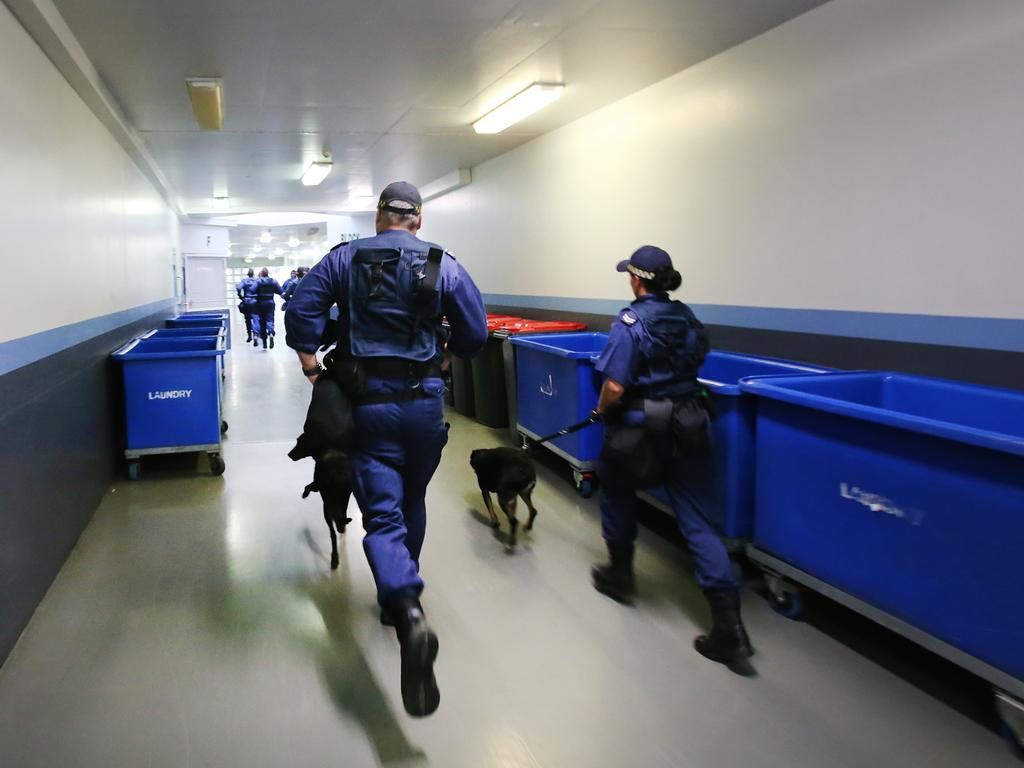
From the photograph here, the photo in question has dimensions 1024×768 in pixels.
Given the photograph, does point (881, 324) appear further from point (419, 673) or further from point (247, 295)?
point (247, 295)

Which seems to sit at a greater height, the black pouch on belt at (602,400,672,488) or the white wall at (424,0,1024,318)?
the white wall at (424,0,1024,318)

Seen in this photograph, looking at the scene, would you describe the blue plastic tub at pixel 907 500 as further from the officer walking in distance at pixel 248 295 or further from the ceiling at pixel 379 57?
the officer walking in distance at pixel 248 295

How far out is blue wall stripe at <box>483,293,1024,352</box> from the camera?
2840 mm

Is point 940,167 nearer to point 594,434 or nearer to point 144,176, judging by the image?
point 594,434

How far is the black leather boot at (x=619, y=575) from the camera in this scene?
10.2 feet

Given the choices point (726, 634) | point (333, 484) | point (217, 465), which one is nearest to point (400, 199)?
point (333, 484)

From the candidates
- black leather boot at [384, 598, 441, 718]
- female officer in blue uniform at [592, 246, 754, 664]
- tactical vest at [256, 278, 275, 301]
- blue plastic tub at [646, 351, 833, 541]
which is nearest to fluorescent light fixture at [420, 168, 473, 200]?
tactical vest at [256, 278, 275, 301]

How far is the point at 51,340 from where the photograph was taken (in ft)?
11.5

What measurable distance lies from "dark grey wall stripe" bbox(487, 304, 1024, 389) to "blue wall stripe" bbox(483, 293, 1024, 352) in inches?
1.1

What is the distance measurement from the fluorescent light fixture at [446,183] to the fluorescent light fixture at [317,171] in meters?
1.61

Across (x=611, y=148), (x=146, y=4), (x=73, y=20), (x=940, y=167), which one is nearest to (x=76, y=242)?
(x=73, y=20)

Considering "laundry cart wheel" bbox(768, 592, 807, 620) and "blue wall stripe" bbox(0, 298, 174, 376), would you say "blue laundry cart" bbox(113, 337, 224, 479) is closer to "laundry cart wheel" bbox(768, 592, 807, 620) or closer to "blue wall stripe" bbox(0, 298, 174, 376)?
"blue wall stripe" bbox(0, 298, 174, 376)

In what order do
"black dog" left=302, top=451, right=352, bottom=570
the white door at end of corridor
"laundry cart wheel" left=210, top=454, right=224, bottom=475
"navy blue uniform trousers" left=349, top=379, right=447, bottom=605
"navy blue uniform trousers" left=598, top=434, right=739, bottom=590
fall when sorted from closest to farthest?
"navy blue uniform trousers" left=349, top=379, right=447, bottom=605 < "navy blue uniform trousers" left=598, top=434, right=739, bottom=590 < "black dog" left=302, top=451, right=352, bottom=570 < "laundry cart wheel" left=210, top=454, right=224, bottom=475 < the white door at end of corridor

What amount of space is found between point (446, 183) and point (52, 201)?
6.90m
